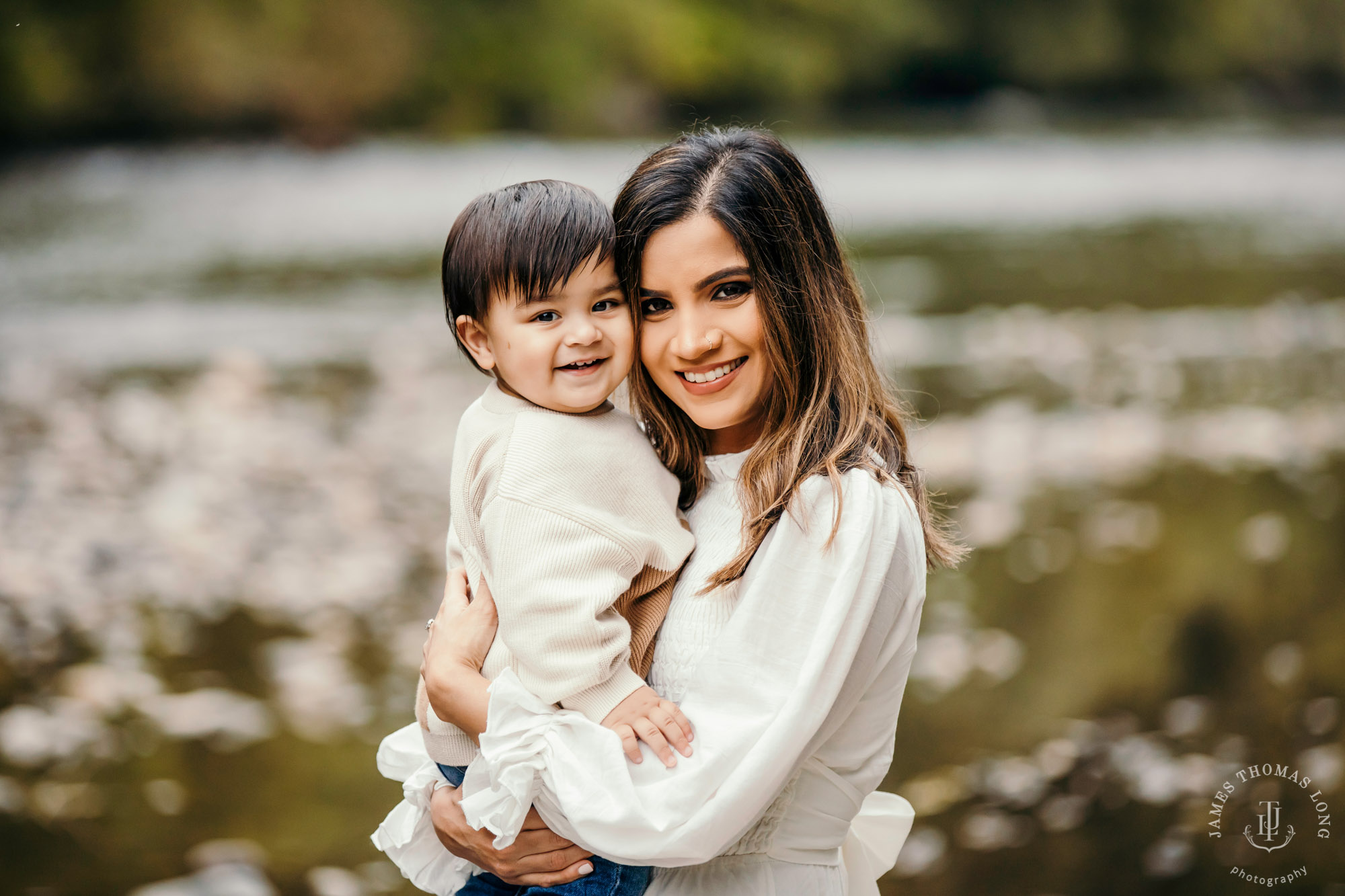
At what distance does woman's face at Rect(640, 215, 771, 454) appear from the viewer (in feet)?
4.56

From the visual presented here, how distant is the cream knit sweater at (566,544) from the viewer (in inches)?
50.8

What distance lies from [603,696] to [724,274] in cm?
50

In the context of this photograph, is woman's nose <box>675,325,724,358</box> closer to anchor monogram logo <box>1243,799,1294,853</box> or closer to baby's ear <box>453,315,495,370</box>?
baby's ear <box>453,315,495,370</box>

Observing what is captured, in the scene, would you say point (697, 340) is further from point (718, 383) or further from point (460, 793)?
point (460, 793)

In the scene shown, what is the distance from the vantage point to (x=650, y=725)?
128 cm

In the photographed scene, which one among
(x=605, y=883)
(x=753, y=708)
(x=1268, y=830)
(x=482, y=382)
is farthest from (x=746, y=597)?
(x=482, y=382)

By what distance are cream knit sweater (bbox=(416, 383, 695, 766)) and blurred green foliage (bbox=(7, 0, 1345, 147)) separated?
7510mm

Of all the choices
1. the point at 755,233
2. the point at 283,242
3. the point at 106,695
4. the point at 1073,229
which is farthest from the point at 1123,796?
the point at 1073,229

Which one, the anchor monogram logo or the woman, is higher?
the woman

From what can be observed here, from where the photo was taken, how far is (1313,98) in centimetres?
920

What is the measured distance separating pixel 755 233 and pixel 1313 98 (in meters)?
9.49

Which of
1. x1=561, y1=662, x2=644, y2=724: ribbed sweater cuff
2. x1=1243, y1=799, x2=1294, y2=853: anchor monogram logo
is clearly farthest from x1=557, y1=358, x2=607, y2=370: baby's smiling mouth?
x1=1243, y1=799, x2=1294, y2=853: anchor monogram logo

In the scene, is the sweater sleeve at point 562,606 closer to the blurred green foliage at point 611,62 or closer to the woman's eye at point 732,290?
the woman's eye at point 732,290

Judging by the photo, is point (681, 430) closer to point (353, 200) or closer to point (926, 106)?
point (353, 200)
